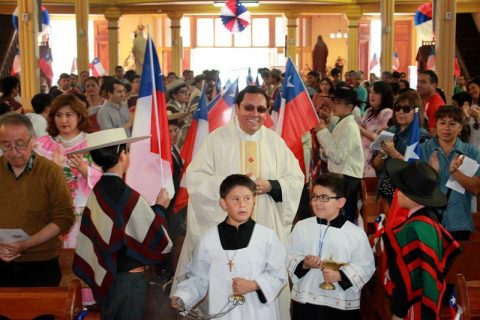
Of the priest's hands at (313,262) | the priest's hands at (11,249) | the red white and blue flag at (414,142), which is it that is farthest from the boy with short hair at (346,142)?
the priest's hands at (11,249)

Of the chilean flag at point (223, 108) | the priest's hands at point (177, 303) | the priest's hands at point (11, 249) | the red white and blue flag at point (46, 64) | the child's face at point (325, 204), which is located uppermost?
the red white and blue flag at point (46, 64)

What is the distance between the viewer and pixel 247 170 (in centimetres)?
611

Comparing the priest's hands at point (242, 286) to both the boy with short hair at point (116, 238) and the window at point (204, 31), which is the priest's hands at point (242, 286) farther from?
the window at point (204, 31)

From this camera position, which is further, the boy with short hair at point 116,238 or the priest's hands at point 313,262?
the priest's hands at point 313,262

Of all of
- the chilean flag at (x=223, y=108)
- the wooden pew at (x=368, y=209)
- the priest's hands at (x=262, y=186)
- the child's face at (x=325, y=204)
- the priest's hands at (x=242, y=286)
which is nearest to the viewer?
the priest's hands at (x=242, y=286)

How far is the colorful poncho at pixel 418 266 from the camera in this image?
450cm

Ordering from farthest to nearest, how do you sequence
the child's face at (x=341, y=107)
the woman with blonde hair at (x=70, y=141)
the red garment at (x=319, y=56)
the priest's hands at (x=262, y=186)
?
the red garment at (x=319, y=56) < the child's face at (x=341, y=107) < the woman with blonde hair at (x=70, y=141) < the priest's hands at (x=262, y=186)

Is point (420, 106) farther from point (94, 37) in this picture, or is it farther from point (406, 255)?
point (94, 37)

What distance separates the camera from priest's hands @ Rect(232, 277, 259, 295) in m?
4.62

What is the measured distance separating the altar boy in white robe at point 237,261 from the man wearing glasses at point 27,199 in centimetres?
83

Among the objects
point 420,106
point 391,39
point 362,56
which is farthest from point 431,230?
point 362,56

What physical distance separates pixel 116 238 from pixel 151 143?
4.90 feet

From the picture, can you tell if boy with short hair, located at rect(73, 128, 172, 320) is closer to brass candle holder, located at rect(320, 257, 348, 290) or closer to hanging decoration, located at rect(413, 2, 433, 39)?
brass candle holder, located at rect(320, 257, 348, 290)

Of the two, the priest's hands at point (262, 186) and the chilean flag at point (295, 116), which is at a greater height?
the chilean flag at point (295, 116)
